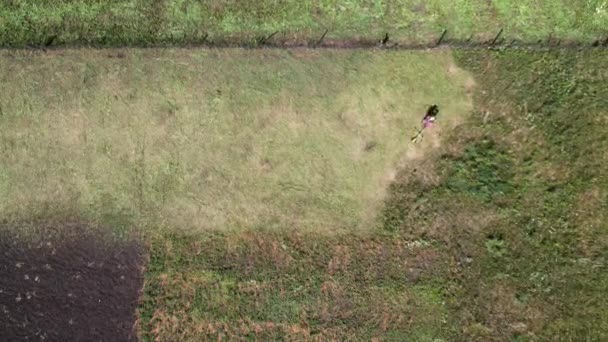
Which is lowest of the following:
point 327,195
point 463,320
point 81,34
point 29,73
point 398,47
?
point 463,320

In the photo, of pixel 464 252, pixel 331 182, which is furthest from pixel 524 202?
pixel 331 182

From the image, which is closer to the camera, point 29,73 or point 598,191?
point 598,191

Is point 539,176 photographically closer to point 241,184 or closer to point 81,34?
point 241,184

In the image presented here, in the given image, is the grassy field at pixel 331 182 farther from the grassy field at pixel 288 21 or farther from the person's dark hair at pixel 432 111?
the grassy field at pixel 288 21

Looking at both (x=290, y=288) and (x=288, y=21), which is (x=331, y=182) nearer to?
(x=290, y=288)

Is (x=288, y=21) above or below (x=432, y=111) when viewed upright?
above

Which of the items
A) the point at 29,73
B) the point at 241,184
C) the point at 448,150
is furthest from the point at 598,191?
the point at 29,73

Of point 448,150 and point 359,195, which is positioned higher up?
point 448,150
